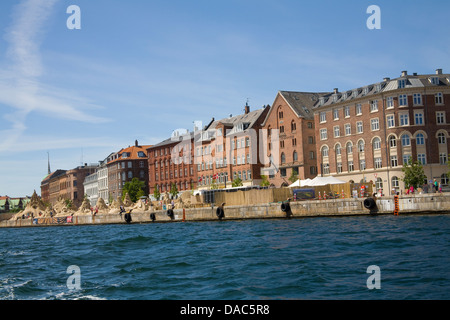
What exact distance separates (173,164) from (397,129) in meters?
60.8

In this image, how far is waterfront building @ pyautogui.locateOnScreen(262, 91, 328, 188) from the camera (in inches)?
3376

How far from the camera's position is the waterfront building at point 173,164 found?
115750 mm

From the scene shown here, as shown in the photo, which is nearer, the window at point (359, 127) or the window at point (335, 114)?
the window at point (359, 127)

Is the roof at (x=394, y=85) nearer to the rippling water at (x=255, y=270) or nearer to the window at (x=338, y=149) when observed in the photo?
the window at (x=338, y=149)

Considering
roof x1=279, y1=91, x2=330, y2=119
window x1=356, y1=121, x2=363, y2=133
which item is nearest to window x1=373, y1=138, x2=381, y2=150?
window x1=356, y1=121, x2=363, y2=133

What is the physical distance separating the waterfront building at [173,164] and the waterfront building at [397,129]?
1806 inches

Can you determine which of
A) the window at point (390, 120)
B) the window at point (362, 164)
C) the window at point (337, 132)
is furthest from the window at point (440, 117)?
the window at point (337, 132)

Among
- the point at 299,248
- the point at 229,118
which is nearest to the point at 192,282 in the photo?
the point at 299,248

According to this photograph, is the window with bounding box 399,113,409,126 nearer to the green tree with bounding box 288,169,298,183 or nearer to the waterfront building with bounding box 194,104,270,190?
the green tree with bounding box 288,169,298,183

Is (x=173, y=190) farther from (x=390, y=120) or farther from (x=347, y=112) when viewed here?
(x=390, y=120)

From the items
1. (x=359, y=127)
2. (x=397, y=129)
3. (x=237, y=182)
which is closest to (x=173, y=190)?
(x=237, y=182)

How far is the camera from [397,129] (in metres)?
71.1

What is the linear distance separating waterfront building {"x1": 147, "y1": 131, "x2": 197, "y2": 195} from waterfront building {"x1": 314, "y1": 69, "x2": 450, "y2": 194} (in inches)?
1806
